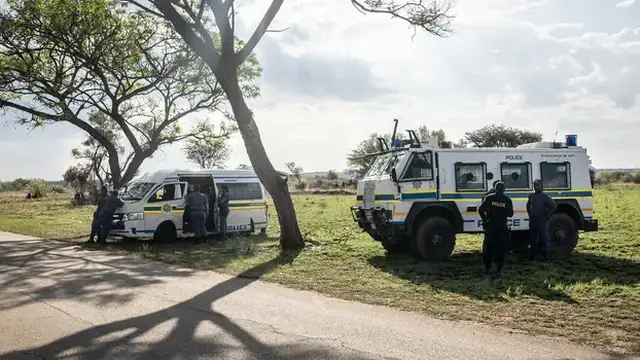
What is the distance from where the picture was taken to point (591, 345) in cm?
596

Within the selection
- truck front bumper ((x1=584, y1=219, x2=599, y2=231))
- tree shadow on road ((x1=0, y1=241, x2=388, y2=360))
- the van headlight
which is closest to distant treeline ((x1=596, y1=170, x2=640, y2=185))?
truck front bumper ((x1=584, y1=219, x2=599, y2=231))

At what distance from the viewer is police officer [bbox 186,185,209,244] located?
15789mm

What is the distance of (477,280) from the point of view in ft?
31.8

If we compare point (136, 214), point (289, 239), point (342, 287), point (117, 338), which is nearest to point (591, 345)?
point (342, 287)

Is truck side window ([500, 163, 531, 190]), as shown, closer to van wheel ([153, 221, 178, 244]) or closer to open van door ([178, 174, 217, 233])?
open van door ([178, 174, 217, 233])

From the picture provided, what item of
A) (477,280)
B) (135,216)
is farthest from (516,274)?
Answer: (135,216)

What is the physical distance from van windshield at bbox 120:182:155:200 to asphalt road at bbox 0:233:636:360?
6.30 metres

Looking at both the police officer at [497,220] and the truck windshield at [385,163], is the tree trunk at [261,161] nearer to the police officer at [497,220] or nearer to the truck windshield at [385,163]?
the truck windshield at [385,163]

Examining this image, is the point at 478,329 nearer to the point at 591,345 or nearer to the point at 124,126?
the point at 591,345

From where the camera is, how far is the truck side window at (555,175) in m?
12.6

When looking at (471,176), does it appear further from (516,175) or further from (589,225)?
(589,225)

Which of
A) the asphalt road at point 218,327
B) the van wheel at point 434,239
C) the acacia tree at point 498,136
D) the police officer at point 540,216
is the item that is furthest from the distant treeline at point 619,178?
the asphalt road at point 218,327

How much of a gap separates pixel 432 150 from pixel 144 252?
295 inches

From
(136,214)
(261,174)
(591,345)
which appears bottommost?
(591,345)
